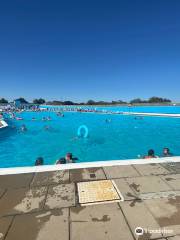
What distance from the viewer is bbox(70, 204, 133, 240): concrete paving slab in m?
2.32

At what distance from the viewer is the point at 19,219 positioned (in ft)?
8.66

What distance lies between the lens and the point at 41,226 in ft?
8.14

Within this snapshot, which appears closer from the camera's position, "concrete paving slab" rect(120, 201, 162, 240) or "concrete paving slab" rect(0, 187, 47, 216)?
"concrete paving slab" rect(120, 201, 162, 240)

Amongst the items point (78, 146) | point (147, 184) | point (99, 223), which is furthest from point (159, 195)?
point (78, 146)

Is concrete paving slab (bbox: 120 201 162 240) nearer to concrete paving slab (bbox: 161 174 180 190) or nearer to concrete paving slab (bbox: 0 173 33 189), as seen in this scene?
concrete paving slab (bbox: 161 174 180 190)

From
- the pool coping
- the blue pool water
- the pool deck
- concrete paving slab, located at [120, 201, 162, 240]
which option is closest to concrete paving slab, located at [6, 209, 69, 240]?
the pool deck

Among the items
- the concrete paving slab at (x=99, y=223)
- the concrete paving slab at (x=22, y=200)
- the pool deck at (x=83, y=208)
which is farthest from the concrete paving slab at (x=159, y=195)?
the concrete paving slab at (x=22, y=200)

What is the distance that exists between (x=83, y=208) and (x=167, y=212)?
1.35 metres

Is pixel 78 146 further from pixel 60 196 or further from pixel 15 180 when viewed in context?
pixel 60 196

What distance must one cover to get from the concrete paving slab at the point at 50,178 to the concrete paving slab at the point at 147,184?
144cm

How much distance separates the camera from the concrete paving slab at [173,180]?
11.5 feet

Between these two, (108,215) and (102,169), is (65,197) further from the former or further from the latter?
(102,169)

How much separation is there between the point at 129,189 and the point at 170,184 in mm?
915

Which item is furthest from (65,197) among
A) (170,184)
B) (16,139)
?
(16,139)
